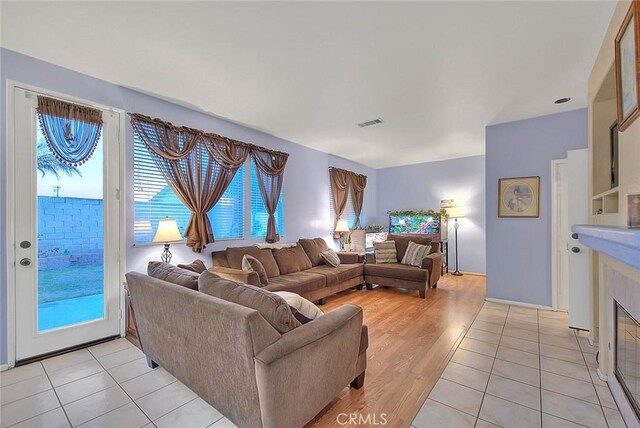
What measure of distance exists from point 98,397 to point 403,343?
8.47ft

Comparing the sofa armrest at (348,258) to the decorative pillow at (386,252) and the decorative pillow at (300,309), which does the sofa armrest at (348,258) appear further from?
the decorative pillow at (300,309)

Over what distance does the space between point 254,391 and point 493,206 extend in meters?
4.21

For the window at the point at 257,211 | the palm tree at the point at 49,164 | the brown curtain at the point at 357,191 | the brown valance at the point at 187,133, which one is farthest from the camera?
the brown curtain at the point at 357,191

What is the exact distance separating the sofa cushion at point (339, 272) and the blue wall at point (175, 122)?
2.93ft

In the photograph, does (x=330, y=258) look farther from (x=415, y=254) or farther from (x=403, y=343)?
(x=403, y=343)

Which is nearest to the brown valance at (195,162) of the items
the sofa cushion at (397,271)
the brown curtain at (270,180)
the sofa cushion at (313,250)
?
the brown curtain at (270,180)

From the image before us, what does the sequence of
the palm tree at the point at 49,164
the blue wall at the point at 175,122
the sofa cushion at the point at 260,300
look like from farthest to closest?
the palm tree at the point at 49,164
the blue wall at the point at 175,122
the sofa cushion at the point at 260,300

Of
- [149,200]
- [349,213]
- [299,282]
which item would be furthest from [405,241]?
Answer: [149,200]

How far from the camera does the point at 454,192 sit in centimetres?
629

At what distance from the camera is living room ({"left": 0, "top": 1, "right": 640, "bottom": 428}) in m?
1.66

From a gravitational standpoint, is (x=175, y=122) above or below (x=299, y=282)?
above

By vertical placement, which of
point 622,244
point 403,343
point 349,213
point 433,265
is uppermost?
point 349,213

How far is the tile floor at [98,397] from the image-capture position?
1.70 metres

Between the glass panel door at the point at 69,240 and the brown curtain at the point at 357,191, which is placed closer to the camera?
the glass panel door at the point at 69,240
